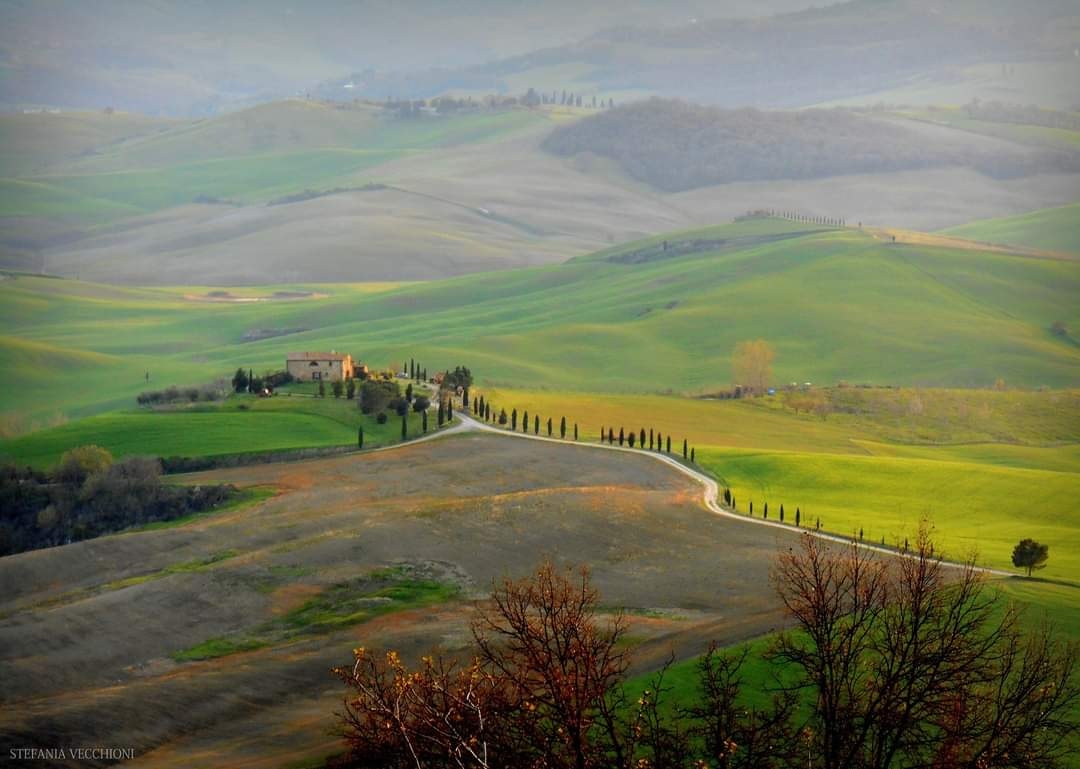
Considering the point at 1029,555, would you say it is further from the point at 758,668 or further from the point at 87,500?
the point at 87,500

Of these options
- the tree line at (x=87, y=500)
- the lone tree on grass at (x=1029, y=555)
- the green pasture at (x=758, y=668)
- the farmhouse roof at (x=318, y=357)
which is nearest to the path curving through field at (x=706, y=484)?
the lone tree on grass at (x=1029, y=555)

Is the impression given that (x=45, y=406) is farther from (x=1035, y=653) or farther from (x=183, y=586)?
(x=1035, y=653)

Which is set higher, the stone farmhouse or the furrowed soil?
the stone farmhouse

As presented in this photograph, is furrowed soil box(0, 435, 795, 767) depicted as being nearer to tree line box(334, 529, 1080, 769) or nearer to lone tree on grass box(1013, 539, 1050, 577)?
tree line box(334, 529, 1080, 769)

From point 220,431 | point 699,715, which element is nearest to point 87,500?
point 220,431

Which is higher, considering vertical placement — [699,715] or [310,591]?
[699,715]

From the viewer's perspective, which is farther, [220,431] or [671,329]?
[671,329]

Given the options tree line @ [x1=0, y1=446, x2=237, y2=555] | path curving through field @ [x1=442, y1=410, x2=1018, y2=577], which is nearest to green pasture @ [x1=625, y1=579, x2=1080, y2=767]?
path curving through field @ [x1=442, y1=410, x2=1018, y2=577]
